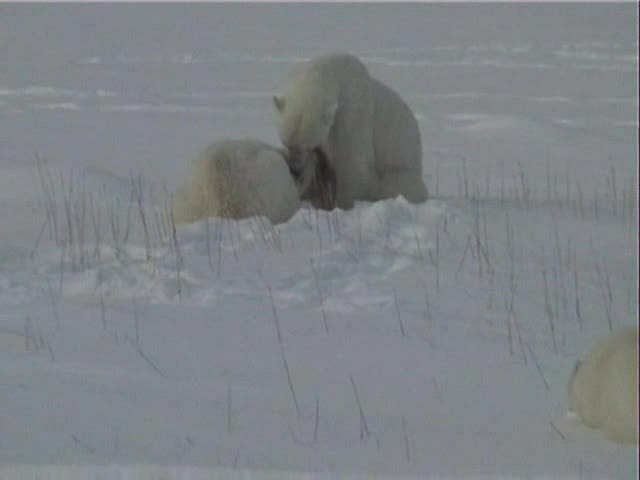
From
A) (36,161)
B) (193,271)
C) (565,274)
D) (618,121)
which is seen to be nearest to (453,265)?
(565,274)

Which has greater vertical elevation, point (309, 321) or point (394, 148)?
point (309, 321)

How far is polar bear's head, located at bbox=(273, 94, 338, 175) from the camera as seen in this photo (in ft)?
25.4

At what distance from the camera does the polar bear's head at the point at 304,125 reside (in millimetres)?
7738

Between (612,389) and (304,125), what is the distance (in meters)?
4.26

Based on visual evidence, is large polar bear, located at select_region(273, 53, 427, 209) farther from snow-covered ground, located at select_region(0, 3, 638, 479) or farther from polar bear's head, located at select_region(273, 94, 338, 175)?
snow-covered ground, located at select_region(0, 3, 638, 479)

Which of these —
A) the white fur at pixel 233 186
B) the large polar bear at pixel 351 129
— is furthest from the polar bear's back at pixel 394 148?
the white fur at pixel 233 186

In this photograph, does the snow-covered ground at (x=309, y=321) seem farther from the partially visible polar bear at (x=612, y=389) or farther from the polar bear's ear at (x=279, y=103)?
the polar bear's ear at (x=279, y=103)

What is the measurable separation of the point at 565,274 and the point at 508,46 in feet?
65.4

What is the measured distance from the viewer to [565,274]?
604 cm

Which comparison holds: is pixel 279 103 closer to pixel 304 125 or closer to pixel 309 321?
pixel 304 125

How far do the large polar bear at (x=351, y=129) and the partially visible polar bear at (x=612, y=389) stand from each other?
4111 millimetres

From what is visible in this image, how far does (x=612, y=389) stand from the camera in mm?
3734

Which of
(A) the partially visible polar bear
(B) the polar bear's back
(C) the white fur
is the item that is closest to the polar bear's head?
(C) the white fur

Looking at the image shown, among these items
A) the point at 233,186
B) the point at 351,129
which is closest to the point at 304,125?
the point at 351,129
